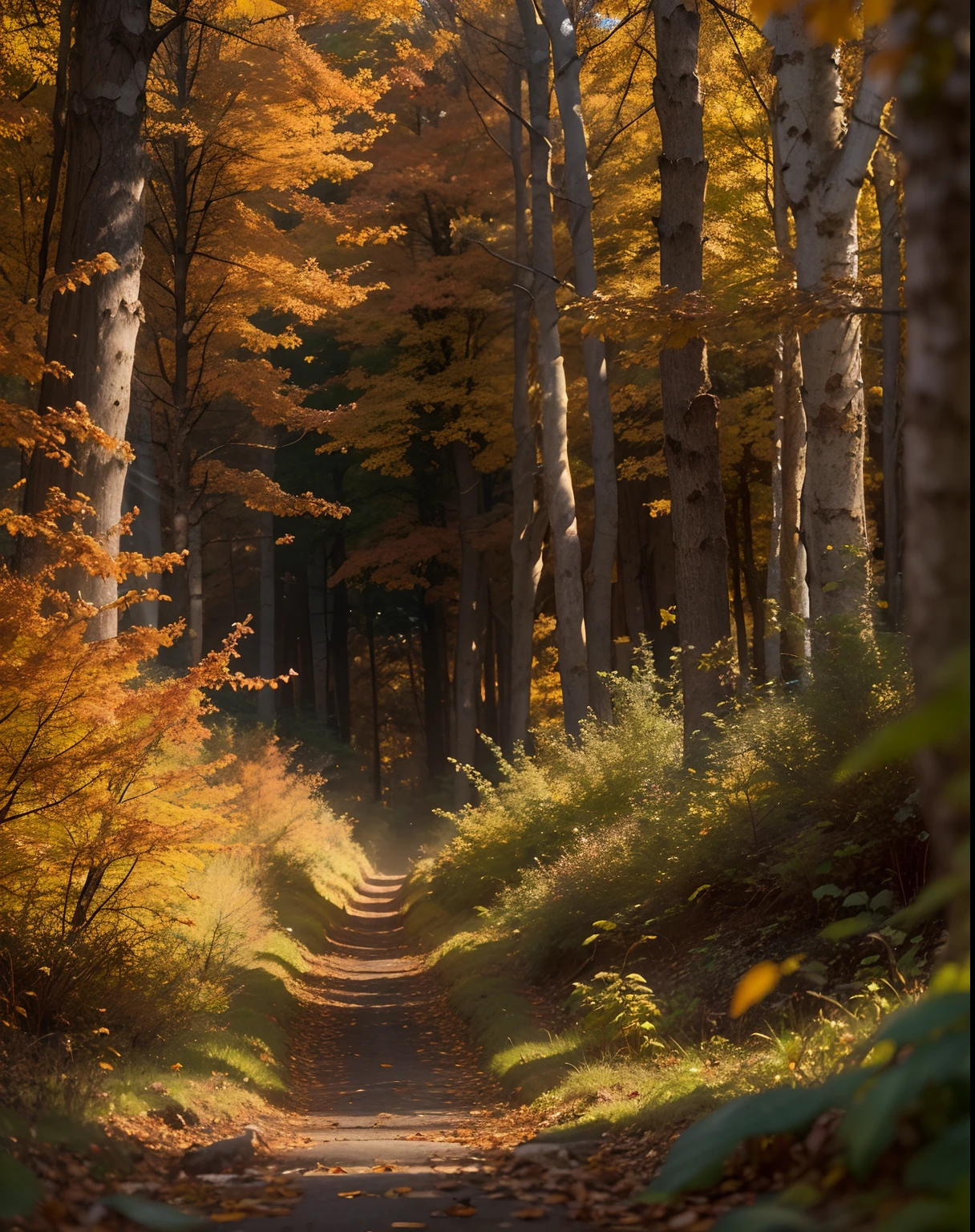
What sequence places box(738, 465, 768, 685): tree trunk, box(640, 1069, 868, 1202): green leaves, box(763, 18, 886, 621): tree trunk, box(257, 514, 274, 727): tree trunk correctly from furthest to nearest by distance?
box(257, 514, 274, 727): tree trunk < box(738, 465, 768, 685): tree trunk < box(763, 18, 886, 621): tree trunk < box(640, 1069, 868, 1202): green leaves

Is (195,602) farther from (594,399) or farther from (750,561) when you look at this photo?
(750,561)

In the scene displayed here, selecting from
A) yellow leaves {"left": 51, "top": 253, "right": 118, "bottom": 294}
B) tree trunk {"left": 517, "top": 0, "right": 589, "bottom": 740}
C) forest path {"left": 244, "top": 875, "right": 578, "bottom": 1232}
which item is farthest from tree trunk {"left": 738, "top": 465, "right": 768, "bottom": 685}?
yellow leaves {"left": 51, "top": 253, "right": 118, "bottom": 294}

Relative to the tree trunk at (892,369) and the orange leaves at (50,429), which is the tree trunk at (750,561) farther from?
the orange leaves at (50,429)

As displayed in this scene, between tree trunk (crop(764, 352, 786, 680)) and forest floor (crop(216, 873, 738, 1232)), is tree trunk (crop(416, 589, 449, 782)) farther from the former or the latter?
forest floor (crop(216, 873, 738, 1232))

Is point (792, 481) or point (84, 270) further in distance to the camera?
point (792, 481)

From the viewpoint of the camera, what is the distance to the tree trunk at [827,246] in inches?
377

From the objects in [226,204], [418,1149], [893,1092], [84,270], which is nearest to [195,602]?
[226,204]

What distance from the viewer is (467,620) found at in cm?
2675

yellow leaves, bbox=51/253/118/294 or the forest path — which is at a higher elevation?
yellow leaves, bbox=51/253/118/294

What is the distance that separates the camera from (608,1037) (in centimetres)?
771

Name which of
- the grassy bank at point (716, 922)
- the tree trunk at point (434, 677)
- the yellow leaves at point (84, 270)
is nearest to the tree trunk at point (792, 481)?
the grassy bank at point (716, 922)

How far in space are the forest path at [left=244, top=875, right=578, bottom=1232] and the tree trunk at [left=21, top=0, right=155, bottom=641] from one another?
399 cm

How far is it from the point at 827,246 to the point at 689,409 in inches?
69.9

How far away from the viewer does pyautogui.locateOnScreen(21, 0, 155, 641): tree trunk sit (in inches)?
342
